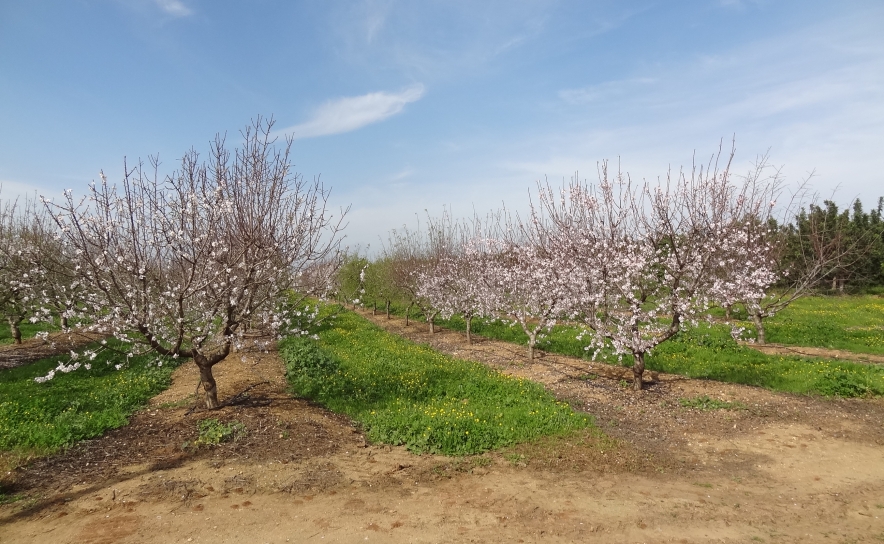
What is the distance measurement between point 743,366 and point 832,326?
30.7ft

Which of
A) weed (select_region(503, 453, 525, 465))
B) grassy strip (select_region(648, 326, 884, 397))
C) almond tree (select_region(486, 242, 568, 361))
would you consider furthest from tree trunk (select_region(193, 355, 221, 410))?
grassy strip (select_region(648, 326, 884, 397))

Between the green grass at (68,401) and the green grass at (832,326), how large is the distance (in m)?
20.2

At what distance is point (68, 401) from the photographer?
33.1 ft

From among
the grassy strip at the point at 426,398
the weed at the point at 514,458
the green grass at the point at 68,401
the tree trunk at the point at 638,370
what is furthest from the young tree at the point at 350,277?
the weed at the point at 514,458

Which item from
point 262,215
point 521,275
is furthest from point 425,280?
point 262,215

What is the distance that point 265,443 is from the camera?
795 cm

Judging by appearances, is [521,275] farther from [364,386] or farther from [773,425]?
[773,425]

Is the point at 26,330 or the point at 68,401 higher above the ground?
the point at 26,330

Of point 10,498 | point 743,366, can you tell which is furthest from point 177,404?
point 743,366

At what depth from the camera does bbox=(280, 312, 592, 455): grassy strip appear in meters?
8.35

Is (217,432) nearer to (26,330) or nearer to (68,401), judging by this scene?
(68,401)

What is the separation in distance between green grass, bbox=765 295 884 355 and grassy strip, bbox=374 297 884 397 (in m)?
2.47

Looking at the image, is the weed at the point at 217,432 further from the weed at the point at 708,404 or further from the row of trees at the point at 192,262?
the weed at the point at 708,404

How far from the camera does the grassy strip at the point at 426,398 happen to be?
27.4ft
